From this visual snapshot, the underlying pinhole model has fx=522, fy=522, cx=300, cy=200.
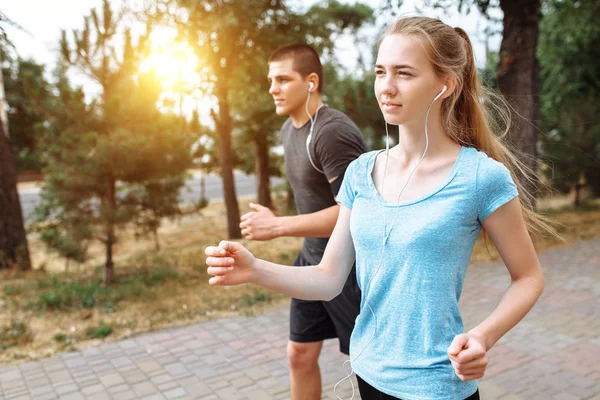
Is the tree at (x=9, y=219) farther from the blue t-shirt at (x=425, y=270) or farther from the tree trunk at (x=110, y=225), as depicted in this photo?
the blue t-shirt at (x=425, y=270)

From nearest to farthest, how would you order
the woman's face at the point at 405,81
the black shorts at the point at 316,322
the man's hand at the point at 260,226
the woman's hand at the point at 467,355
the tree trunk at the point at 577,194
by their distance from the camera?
the woman's hand at the point at 467,355 < the woman's face at the point at 405,81 < the man's hand at the point at 260,226 < the black shorts at the point at 316,322 < the tree trunk at the point at 577,194

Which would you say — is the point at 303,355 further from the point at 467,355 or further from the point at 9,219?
the point at 9,219

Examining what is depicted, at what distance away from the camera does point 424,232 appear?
1.51m

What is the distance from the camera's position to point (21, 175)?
3272 centimetres

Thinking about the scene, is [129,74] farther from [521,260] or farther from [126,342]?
[521,260]

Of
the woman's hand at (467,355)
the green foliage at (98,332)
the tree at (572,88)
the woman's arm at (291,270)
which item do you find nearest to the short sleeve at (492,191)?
the woman's hand at (467,355)

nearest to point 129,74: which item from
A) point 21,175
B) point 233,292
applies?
point 233,292

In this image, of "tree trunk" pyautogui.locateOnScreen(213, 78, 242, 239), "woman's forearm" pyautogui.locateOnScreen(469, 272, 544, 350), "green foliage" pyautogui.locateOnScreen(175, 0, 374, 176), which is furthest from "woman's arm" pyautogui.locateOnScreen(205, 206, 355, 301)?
"tree trunk" pyautogui.locateOnScreen(213, 78, 242, 239)

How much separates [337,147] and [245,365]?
265cm

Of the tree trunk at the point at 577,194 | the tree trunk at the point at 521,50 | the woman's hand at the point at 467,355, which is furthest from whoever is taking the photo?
the tree trunk at the point at 577,194

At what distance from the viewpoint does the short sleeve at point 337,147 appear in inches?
103

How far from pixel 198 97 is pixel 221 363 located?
7.27 metres

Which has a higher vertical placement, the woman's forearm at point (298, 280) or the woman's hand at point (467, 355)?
the woman's forearm at point (298, 280)

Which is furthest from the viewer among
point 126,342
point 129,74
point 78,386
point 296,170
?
point 129,74
